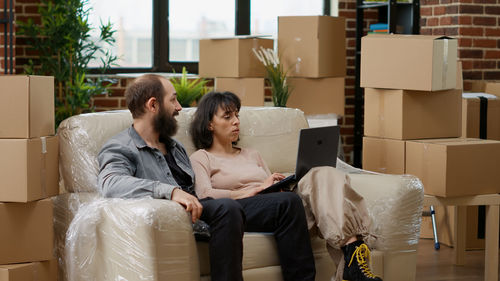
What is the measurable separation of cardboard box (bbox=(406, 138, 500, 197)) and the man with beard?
1133mm

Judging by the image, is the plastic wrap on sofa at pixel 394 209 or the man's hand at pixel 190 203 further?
the plastic wrap on sofa at pixel 394 209

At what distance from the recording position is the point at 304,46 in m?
4.84

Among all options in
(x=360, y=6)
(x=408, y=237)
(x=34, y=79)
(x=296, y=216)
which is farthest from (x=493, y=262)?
(x=360, y=6)

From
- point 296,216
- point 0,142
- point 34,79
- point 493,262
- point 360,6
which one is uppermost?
point 360,6

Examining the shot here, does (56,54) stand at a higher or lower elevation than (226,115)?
higher

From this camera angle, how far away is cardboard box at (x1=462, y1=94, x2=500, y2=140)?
4.32 meters

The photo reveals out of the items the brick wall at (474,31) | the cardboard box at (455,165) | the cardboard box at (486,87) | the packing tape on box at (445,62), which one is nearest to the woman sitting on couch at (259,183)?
the cardboard box at (455,165)

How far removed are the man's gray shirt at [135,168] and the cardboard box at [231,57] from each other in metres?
1.83

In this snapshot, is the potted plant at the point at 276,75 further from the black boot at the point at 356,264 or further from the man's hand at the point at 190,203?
the man's hand at the point at 190,203

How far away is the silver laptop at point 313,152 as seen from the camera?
2920mm

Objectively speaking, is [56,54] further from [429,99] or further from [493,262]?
[493,262]

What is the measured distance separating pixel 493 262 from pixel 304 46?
1.91m

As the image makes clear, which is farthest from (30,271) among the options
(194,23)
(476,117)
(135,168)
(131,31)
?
(194,23)

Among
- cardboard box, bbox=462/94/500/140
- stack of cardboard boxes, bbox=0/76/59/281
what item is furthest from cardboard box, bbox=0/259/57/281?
cardboard box, bbox=462/94/500/140
